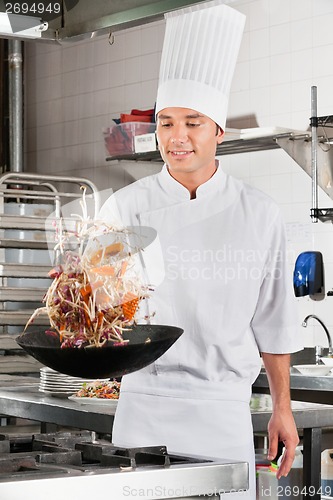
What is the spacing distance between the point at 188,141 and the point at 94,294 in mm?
522

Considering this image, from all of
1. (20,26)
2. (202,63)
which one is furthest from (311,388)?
(20,26)

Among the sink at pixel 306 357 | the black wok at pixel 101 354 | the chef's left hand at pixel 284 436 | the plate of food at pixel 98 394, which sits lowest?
the chef's left hand at pixel 284 436

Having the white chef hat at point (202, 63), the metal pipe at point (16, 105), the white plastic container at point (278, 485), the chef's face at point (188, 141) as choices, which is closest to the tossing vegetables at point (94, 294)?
the chef's face at point (188, 141)

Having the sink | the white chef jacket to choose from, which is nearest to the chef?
the white chef jacket

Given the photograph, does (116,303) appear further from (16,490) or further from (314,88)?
(314,88)

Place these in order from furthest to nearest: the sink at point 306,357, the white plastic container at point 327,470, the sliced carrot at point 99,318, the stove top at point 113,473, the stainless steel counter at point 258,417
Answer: the sink at point 306,357 → the white plastic container at point 327,470 → the stainless steel counter at point 258,417 → the sliced carrot at point 99,318 → the stove top at point 113,473

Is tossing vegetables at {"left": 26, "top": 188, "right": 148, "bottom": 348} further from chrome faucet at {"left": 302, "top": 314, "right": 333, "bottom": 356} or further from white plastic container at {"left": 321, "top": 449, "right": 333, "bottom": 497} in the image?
chrome faucet at {"left": 302, "top": 314, "right": 333, "bottom": 356}

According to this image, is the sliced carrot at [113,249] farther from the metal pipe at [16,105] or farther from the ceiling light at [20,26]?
the metal pipe at [16,105]

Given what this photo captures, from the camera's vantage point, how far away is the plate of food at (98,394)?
292 cm

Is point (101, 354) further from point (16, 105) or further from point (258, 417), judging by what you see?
point (16, 105)

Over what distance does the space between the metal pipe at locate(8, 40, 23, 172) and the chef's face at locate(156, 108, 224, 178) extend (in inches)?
57.2

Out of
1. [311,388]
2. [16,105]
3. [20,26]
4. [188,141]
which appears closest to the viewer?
[20,26]

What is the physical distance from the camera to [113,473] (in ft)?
5.59

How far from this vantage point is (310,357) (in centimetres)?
364
